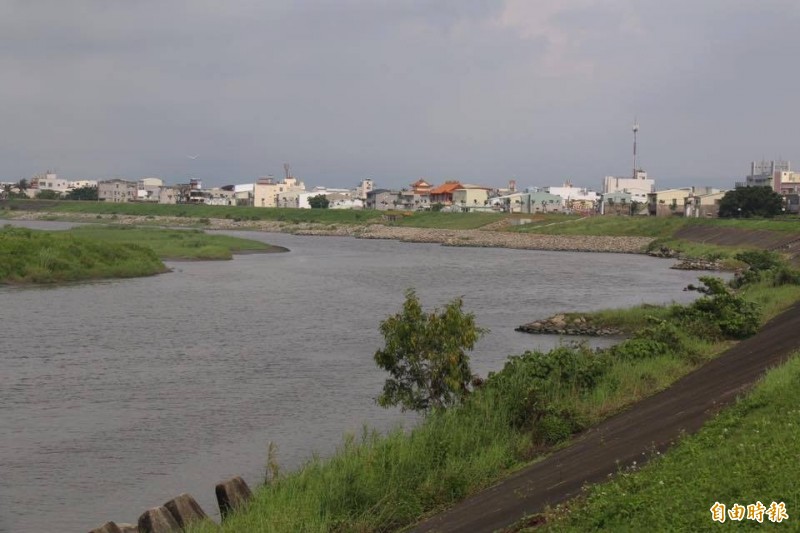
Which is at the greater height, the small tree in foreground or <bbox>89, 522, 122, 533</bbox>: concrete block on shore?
the small tree in foreground

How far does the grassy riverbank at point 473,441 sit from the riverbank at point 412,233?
80689 millimetres

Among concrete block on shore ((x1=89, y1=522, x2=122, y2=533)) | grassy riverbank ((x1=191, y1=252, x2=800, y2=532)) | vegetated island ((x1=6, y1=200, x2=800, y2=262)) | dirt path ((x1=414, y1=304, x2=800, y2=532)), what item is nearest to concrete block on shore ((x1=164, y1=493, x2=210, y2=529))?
grassy riverbank ((x1=191, y1=252, x2=800, y2=532))

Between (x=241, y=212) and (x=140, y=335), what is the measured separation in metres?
132

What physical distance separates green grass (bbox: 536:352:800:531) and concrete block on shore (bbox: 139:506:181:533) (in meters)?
4.79

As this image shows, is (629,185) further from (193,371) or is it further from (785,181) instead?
→ (193,371)

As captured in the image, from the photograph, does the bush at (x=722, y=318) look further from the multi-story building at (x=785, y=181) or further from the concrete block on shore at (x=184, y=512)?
the multi-story building at (x=785, y=181)

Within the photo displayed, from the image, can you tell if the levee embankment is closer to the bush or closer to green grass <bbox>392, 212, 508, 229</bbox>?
green grass <bbox>392, 212, 508, 229</bbox>

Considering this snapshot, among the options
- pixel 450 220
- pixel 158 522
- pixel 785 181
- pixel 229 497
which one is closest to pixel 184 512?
pixel 158 522

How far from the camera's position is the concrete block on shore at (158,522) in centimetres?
1089

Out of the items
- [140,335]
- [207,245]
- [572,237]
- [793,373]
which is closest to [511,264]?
[207,245]

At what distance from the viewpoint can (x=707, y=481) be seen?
8828 millimetres

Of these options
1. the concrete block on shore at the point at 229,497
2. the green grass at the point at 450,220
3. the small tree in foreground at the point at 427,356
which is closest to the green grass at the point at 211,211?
the green grass at the point at 450,220

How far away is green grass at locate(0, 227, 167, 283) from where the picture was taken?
52.0 meters

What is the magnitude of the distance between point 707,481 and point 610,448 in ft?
13.7
